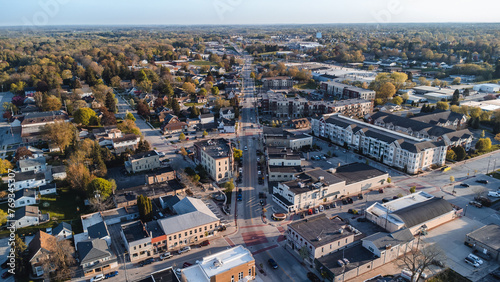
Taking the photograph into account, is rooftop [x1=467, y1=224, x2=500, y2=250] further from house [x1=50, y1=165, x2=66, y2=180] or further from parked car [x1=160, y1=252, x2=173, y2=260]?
house [x1=50, y1=165, x2=66, y2=180]

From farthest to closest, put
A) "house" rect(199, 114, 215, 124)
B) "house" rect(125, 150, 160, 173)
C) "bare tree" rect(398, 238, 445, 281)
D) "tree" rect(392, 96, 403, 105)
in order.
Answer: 1. "tree" rect(392, 96, 403, 105)
2. "house" rect(199, 114, 215, 124)
3. "house" rect(125, 150, 160, 173)
4. "bare tree" rect(398, 238, 445, 281)

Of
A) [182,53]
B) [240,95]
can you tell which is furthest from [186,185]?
[182,53]

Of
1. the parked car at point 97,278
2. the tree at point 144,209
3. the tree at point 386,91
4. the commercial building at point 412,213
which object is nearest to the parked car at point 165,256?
the parked car at point 97,278

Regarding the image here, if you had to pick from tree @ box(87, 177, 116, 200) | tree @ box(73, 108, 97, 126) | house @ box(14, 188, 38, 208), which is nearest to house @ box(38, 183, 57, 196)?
house @ box(14, 188, 38, 208)

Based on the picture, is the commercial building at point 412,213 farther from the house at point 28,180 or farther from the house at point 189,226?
the house at point 28,180

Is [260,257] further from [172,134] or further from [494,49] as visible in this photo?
[494,49]

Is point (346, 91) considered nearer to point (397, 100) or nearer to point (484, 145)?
point (397, 100)
